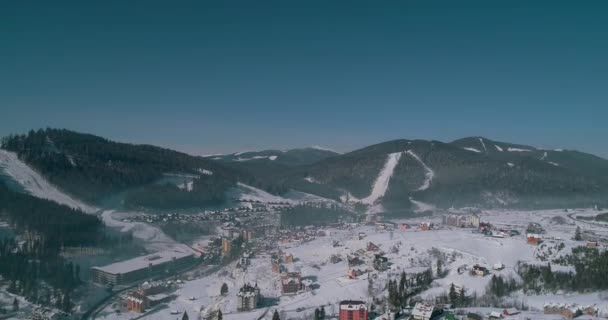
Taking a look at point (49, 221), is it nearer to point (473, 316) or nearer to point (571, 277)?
point (473, 316)

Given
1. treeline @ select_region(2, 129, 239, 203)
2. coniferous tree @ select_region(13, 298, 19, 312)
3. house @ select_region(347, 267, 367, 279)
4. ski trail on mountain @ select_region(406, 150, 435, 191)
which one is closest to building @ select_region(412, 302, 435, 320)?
house @ select_region(347, 267, 367, 279)

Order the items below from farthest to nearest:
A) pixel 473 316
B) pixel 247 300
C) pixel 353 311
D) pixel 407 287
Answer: pixel 407 287
pixel 247 300
pixel 353 311
pixel 473 316

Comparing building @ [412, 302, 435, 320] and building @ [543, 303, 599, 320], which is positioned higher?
building @ [543, 303, 599, 320]

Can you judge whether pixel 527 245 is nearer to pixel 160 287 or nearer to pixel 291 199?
pixel 160 287

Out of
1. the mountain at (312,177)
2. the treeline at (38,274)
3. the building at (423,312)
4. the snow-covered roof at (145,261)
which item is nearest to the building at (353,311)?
the building at (423,312)

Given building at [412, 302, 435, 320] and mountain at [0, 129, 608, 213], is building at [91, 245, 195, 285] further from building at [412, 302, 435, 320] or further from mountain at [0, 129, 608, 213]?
building at [412, 302, 435, 320]

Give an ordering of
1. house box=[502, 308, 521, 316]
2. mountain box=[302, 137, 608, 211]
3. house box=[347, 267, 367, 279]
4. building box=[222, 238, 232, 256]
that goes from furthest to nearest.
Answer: mountain box=[302, 137, 608, 211]
building box=[222, 238, 232, 256]
house box=[347, 267, 367, 279]
house box=[502, 308, 521, 316]

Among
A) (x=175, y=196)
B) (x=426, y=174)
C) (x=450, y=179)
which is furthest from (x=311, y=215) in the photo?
(x=426, y=174)
